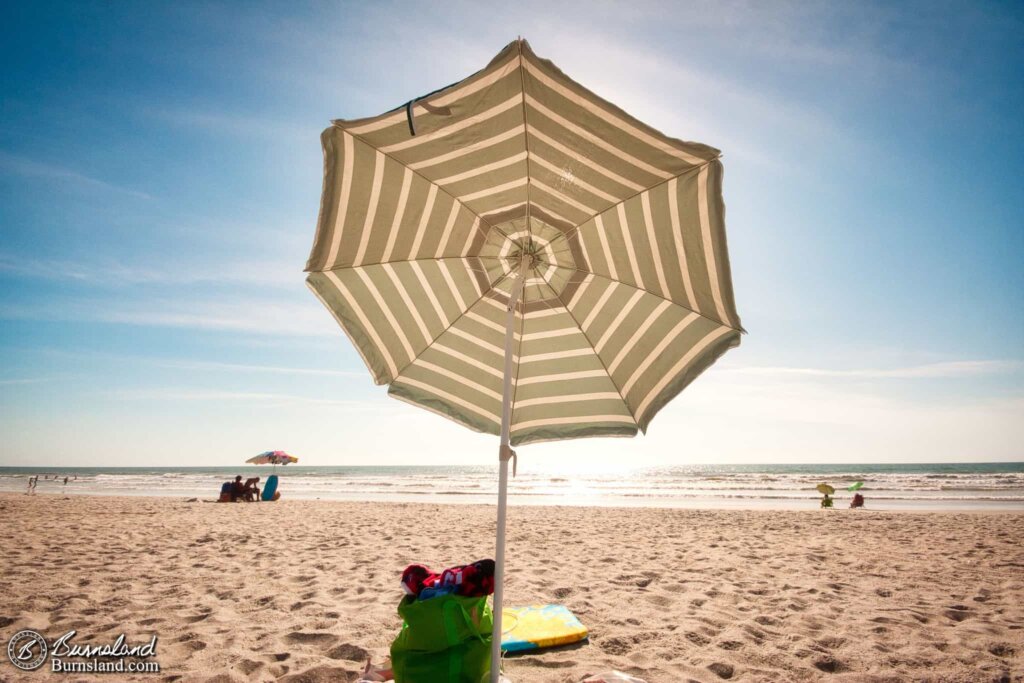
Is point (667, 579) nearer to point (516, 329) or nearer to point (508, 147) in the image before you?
point (516, 329)

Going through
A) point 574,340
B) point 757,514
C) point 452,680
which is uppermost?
point 574,340

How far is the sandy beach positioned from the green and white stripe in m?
1.88

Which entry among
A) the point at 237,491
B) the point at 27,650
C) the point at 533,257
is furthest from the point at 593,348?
the point at 237,491

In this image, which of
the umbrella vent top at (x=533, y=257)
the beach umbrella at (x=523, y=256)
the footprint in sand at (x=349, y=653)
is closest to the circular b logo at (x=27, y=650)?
the footprint in sand at (x=349, y=653)

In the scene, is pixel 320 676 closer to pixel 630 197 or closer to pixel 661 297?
pixel 661 297

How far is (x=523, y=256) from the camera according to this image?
251cm

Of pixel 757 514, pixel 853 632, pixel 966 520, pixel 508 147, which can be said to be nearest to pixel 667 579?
pixel 853 632

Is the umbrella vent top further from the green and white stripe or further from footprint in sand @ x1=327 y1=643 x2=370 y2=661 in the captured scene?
footprint in sand @ x1=327 y1=643 x2=370 y2=661

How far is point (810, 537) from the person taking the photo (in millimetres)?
8633

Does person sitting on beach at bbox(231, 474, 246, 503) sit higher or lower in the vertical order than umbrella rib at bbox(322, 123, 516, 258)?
lower

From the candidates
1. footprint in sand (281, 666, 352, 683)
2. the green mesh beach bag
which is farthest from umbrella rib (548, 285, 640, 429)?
footprint in sand (281, 666, 352, 683)

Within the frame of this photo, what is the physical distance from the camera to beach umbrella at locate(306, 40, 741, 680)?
2.07 m

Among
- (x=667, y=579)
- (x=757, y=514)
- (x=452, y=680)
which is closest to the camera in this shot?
(x=452, y=680)

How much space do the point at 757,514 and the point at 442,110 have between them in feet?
45.9
